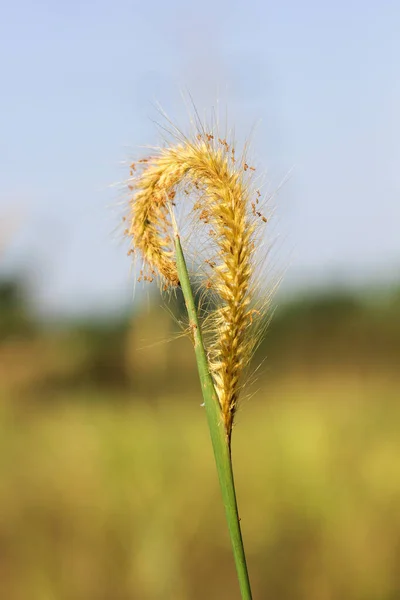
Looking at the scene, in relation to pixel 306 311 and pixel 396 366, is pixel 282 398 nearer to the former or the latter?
pixel 306 311

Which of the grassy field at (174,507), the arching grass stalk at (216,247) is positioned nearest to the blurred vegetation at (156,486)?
the grassy field at (174,507)

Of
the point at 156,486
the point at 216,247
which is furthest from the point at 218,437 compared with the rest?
the point at 156,486

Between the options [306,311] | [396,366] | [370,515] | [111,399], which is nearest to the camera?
[370,515]

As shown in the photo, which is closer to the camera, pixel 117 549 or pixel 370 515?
pixel 117 549

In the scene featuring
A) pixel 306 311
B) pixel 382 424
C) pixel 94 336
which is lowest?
pixel 382 424

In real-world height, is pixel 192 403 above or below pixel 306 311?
below

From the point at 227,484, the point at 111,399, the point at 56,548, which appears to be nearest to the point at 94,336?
the point at 111,399
